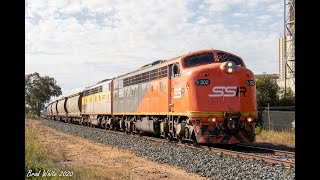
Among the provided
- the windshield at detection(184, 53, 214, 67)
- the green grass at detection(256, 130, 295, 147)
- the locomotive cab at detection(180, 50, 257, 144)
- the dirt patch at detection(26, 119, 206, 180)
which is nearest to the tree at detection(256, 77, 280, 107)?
the green grass at detection(256, 130, 295, 147)

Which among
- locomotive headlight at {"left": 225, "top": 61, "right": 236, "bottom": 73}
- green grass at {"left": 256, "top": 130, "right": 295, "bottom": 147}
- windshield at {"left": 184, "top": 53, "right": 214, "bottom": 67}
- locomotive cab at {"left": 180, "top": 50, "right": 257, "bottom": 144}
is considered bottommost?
green grass at {"left": 256, "top": 130, "right": 295, "bottom": 147}

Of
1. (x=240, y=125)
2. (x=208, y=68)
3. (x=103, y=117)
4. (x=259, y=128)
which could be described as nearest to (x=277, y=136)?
(x=259, y=128)

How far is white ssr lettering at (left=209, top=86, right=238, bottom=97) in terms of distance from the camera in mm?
15117

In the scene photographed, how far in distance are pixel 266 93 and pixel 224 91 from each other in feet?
58.4

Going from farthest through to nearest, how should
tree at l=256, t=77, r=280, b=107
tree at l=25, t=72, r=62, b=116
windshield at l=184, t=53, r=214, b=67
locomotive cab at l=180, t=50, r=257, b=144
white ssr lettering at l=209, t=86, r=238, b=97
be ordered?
tree at l=25, t=72, r=62, b=116
tree at l=256, t=77, r=280, b=107
windshield at l=184, t=53, r=214, b=67
white ssr lettering at l=209, t=86, r=238, b=97
locomotive cab at l=180, t=50, r=257, b=144

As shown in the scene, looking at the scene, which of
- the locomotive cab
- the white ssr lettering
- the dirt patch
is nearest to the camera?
the dirt patch

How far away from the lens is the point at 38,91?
337 ft

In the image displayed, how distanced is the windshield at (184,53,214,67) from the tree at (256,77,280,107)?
53.2 feet

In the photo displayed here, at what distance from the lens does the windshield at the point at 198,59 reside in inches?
647

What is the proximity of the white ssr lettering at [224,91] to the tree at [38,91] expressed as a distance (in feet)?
299

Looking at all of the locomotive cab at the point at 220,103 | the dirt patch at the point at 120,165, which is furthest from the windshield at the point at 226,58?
the dirt patch at the point at 120,165

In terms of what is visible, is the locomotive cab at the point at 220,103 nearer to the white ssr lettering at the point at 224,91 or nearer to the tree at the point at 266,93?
the white ssr lettering at the point at 224,91

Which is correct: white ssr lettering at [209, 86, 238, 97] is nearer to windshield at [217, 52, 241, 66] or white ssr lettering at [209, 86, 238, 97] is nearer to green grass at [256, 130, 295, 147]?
windshield at [217, 52, 241, 66]
